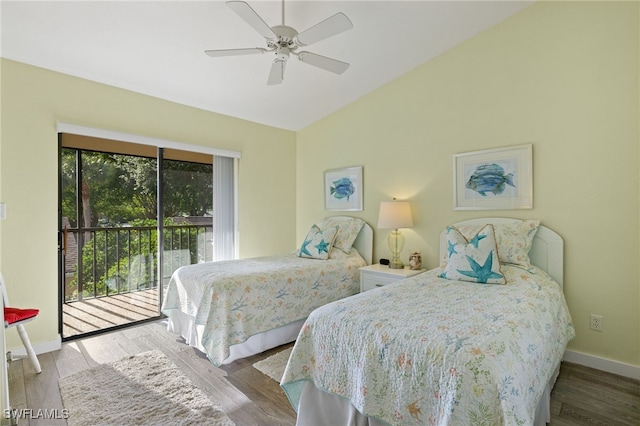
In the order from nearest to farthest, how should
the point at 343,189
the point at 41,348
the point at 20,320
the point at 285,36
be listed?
the point at 285,36, the point at 20,320, the point at 41,348, the point at 343,189

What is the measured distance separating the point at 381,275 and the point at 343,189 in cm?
142

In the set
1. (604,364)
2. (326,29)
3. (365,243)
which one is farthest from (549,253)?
(326,29)

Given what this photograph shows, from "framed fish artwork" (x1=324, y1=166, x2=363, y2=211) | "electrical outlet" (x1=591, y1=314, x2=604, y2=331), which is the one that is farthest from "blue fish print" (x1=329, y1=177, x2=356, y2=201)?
"electrical outlet" (x1=591, y1=314, x2=604, y2=331)

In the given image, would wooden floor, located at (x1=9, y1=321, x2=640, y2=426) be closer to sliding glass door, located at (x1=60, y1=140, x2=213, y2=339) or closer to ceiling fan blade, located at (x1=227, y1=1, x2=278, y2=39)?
sliding glass door, located at (x1=60, y1=140, x2=213, y2=339)

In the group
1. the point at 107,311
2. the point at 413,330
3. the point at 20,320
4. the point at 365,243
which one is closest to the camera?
the point at 413,330

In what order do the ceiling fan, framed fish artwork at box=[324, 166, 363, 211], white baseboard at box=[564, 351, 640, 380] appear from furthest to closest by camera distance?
framed fish artwork at box=[324, 166, 363, 211] < white baseboard at box=[564, 351, 640, 380] < the ceiling fan

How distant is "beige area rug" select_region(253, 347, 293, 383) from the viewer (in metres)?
2.35

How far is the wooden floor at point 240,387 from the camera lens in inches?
73.8

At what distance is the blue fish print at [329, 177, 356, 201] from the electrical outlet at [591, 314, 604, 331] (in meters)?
2.58

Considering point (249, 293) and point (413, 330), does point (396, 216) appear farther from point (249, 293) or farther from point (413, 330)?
point (413, 330)

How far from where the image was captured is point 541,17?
2646mm

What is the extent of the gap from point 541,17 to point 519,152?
1.13 m

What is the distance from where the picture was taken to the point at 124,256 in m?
3.49

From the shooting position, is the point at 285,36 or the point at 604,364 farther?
the point at 604,364
